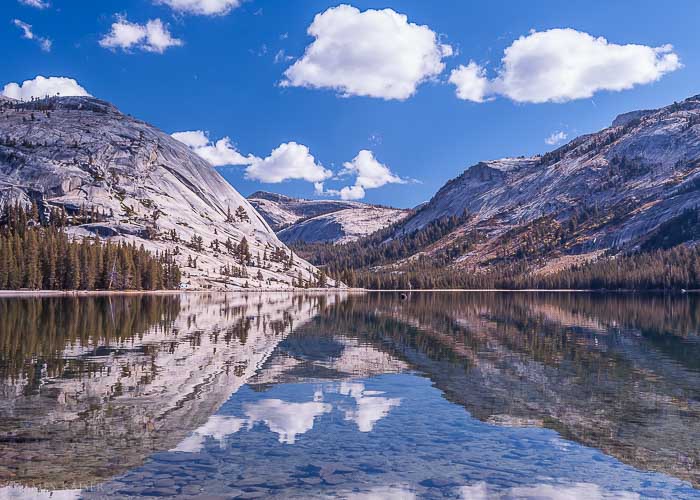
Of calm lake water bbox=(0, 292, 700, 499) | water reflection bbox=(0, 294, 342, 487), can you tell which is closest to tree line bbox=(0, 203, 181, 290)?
water reflection bbox=(0, 294, 342, 487)

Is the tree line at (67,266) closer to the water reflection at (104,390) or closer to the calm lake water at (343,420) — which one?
the water reflection at (104,390)

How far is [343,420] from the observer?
25859 mm

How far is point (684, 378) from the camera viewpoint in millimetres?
37281

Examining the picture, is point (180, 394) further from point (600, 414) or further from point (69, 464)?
point (600, 414)

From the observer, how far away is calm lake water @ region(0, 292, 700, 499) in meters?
18.0

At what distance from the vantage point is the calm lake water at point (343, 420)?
18.0 m

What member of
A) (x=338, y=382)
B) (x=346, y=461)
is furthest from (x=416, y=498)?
(x=338, y=382)

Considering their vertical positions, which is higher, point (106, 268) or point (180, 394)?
point (106, 268)

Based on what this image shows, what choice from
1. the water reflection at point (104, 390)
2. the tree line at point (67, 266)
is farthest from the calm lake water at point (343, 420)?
the tree line at point (67, 266)

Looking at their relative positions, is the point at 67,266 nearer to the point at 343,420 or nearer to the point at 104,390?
the point at 104,390

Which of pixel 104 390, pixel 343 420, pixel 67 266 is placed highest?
pixel 67 266

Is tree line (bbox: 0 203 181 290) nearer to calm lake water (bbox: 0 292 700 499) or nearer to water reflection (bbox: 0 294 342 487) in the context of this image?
water reflection (bbox: 0 294 342 487)

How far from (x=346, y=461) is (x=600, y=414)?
45.4 ft

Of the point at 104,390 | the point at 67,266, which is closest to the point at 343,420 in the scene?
the point at 104,390
